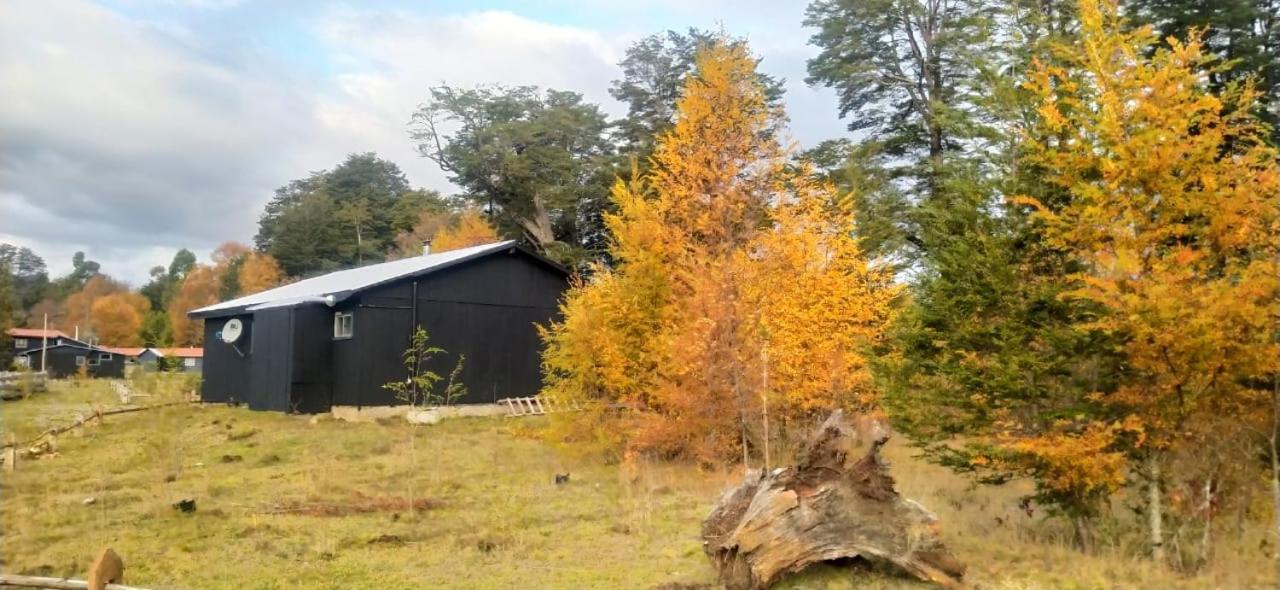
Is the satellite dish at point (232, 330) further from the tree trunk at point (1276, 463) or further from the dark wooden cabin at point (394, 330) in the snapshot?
the tree trunk at point (1276, 463)

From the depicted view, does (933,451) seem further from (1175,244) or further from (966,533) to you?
(1175,244)

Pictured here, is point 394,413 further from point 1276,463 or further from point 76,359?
point 76,359

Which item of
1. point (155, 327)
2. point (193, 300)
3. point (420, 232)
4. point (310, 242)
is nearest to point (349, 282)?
point (420, 232)

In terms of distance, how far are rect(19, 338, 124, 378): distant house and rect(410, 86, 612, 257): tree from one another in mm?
30795

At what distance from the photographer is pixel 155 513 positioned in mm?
9789

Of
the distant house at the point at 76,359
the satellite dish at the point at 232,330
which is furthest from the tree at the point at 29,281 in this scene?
the satellite dish at the point at 232,330

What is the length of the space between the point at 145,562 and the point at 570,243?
29858mm

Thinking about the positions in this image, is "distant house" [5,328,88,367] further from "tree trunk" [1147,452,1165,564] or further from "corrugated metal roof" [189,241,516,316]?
"tree trunk" [1147,452,1165,564]

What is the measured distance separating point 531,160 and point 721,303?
26.2m

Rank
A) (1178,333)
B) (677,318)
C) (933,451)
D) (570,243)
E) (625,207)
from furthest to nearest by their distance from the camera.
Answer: (570,243) → (625,207) → (677,318) → (933,451) → (1178,333)

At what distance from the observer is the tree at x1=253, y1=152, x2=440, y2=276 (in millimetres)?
52094

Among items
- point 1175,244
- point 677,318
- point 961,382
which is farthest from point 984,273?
point 677,318

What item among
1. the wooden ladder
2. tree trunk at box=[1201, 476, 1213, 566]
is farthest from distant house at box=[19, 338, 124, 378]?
tree trunk at box=[1201, 476, 1213, 566]

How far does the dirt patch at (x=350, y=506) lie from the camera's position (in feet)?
32.8
